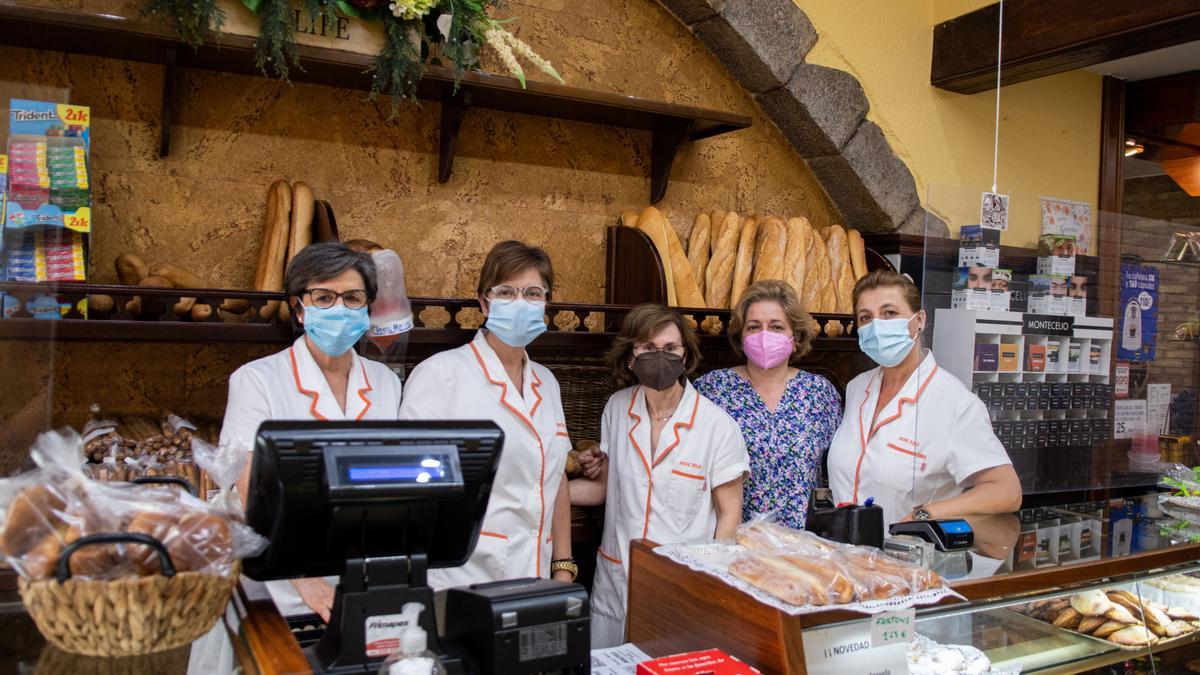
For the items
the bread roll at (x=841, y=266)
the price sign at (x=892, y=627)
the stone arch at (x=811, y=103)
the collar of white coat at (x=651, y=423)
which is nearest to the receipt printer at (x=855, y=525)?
the price sign at (x=892, y=627)

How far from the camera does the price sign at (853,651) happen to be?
4.67 ft

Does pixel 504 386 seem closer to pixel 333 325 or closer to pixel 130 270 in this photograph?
pixel 333 325

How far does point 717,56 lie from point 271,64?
5.78ft

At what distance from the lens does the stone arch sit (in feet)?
11.5

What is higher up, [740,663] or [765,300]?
[765,300]

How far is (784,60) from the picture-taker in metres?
3.57

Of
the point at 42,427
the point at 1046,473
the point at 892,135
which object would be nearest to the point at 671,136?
the point at 892,135

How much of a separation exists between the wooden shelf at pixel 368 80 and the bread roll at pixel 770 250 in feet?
1.35

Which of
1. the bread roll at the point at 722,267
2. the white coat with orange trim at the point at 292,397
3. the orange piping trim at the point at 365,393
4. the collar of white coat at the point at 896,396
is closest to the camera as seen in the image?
the white coat with orange trim at the point at 292,397

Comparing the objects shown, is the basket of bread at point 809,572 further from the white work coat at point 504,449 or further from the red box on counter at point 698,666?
the white work coat at point 504,449

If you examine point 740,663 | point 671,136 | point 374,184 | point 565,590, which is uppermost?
point 671,136

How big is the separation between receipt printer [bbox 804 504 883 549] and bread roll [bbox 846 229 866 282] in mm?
2037

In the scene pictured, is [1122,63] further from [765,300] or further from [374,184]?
[374,184]

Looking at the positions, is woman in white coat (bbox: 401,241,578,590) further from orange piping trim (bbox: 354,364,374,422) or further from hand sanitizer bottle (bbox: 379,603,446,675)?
hand sanitizer bottle (bbox: 379,603,446,675)
